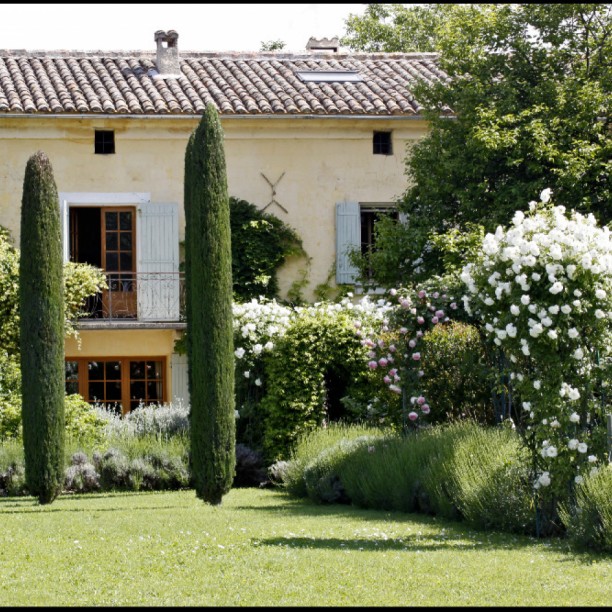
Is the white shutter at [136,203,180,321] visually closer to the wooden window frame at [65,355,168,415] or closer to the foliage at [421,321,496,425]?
the wooden window frame at [65,355,168,415]

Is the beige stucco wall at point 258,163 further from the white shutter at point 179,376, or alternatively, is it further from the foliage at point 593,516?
the foliage at point 593,516

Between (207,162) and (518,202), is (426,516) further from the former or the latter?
(518,202)

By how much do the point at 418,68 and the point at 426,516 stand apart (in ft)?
48.2

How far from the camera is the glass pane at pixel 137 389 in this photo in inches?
886

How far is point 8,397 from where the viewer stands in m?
17.8

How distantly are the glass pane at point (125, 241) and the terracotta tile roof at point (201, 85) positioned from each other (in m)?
2.39

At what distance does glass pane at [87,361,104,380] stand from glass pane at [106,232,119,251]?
2.23 m

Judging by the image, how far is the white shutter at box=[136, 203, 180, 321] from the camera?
2172cm

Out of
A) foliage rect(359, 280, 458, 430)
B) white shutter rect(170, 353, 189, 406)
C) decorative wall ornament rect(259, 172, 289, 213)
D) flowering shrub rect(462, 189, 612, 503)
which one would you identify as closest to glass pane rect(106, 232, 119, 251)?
white shutter rect(170, 353, 189, 406)

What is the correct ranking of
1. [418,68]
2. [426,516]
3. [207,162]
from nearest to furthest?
[426,516], [207,162], [418,68]

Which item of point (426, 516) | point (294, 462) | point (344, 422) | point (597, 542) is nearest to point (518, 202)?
point (344, 422)

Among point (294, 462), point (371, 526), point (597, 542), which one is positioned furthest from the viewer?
point (294, 462)

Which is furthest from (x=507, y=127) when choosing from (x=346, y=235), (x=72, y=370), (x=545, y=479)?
(x=545, y=479)

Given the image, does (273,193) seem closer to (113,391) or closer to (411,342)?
(113,391)
